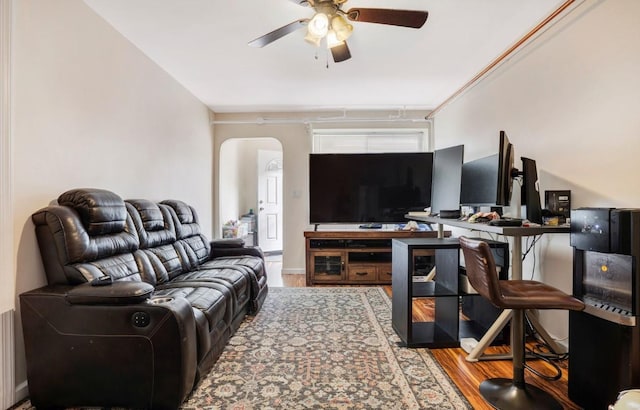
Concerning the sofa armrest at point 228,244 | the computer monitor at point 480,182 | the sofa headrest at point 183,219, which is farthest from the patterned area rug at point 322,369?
the computer monitor at point 480,182

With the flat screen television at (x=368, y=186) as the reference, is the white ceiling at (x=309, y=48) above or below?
above

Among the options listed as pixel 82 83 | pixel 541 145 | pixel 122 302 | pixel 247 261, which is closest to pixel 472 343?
pixel 541 145

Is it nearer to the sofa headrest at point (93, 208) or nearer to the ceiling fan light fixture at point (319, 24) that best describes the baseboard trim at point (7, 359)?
the sofa headrest at point (93, 208)

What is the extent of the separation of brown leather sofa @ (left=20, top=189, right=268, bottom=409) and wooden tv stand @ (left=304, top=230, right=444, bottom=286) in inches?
79.0

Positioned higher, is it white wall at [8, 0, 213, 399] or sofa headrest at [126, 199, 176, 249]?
white wall at [8, 0, 213, 399]

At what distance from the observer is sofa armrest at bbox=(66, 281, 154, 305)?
1571mm

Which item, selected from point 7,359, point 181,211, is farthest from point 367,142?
point 7,359

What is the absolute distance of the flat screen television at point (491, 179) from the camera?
222 centimetres

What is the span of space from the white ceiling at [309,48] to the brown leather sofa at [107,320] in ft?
4.99

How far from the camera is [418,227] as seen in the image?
4457 millimetres

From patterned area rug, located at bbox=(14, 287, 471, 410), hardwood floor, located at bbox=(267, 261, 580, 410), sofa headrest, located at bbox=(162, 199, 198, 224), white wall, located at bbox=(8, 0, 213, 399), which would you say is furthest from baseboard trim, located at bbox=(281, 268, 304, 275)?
hardwood floor, located at bbox=(267, 261, 580, 410)

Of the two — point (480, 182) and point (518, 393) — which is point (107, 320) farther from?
point (480, 182)

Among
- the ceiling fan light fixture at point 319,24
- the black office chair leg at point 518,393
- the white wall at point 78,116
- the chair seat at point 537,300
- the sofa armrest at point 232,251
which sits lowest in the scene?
the black office chair leg at point 518,393

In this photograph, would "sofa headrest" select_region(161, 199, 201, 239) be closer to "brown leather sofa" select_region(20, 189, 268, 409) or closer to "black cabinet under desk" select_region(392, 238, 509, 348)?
"brown leather sofa" select_region(20, 189, 268, 409)
